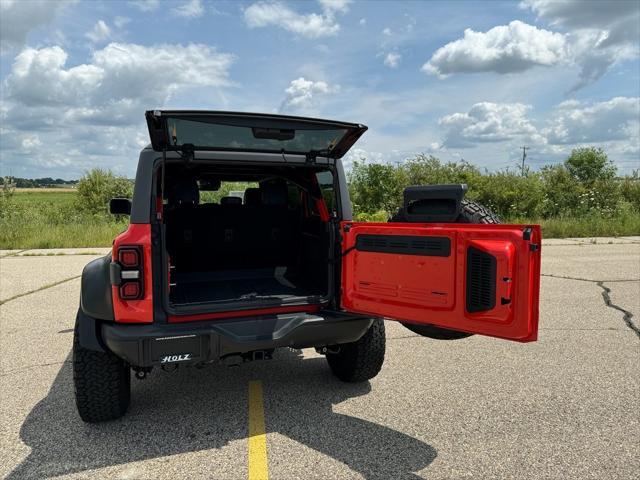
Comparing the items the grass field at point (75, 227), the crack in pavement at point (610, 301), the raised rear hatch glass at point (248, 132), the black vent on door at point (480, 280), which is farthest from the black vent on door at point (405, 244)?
the grass field at point (75, 227)

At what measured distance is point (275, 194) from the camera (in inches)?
192

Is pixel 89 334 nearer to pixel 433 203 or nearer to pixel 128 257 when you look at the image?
pixel 128 257

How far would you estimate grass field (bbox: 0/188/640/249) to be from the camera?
14359 millimetres

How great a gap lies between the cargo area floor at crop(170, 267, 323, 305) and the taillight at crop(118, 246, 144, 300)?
0.78 m

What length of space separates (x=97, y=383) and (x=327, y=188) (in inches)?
87.3

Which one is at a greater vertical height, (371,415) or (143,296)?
(143,296)

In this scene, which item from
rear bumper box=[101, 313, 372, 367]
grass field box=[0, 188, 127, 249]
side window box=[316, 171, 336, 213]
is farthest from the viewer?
grass field box=[0, 188, 127, 249]

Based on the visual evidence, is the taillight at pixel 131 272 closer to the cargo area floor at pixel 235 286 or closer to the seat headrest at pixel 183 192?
the cargo area floor at pixel 235 286

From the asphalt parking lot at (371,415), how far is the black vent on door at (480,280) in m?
0.97

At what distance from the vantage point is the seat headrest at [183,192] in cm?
453

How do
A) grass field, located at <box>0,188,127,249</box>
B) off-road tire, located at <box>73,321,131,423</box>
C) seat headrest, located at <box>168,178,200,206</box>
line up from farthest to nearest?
1. grass field, located at <box>0,188,127,249</box>
2. seat headrest, located at <box>168,178,200,206</box>
3. off-road tire, located at <box>73,321,131,423</box>

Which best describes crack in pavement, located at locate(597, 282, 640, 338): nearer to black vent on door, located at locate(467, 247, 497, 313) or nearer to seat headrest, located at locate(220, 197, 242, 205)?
black vent on door, located at locate(467, 247, 497, 313)

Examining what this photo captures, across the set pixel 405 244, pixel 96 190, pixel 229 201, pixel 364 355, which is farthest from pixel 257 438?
pixel 96 190

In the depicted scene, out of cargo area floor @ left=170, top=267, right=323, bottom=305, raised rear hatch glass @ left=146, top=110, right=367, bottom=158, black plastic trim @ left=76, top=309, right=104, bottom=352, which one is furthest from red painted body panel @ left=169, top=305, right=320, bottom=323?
raised rear hatch glass @ left=146, top=110, right=367, bottom=158
